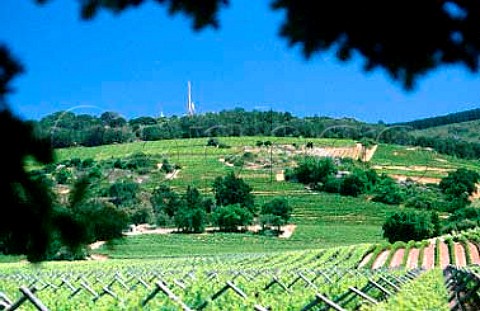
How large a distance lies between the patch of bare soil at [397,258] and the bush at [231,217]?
33.3 meters

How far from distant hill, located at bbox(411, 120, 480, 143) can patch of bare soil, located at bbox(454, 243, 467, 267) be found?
290 ft

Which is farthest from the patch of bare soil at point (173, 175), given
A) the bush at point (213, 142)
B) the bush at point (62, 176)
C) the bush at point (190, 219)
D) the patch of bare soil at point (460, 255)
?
the bush at point (62, 176)

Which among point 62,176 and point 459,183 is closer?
point 62,176

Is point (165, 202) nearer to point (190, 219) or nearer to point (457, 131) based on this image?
point (190, 219)

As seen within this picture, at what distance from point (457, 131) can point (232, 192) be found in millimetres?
68417

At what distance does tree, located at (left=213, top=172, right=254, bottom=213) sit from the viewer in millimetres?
89700

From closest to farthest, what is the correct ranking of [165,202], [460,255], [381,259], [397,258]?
[460,255], [397,258], [381,259], [165,202]

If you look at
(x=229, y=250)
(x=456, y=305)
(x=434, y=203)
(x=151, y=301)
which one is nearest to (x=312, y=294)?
(x=151, y=301)

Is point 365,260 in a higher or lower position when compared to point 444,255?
lower

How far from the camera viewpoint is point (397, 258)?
161 feet

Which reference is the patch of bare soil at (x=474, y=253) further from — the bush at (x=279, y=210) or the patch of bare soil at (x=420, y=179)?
the patch of bare soil at (x=420, y=179)

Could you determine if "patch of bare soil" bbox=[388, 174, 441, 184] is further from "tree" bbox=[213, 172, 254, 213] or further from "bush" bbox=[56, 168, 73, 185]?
"bush" bbox=[56, 168, 73, 185]

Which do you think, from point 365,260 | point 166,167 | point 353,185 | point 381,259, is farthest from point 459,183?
point 365,260

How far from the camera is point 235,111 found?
136 m
